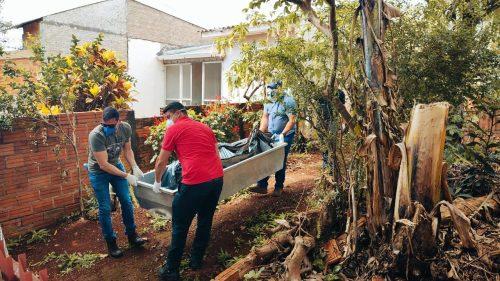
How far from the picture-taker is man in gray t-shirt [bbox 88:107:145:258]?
4188 millimetres

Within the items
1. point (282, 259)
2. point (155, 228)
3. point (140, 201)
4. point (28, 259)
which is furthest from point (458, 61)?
point (28, 259)

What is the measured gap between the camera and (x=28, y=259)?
15.3ft

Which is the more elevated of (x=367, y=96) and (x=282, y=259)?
(x=367, y=96)

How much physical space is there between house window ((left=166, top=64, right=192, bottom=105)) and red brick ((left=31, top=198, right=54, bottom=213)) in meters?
9.18

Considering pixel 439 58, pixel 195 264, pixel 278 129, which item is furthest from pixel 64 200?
pixel 439 58

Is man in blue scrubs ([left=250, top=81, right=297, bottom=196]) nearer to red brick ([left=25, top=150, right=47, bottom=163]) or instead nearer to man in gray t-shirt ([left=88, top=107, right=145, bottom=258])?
man in gray t-shirt ([left=88, top=107, right=145, bottom=258])

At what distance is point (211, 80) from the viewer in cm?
1350

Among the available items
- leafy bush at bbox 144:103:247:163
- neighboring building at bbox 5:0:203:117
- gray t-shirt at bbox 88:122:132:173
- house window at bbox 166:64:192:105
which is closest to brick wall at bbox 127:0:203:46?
neighboring building at bbox 5:0:203:117

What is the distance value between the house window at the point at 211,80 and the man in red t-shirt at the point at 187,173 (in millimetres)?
9589

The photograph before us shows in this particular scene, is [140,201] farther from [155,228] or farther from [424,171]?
[424,171]

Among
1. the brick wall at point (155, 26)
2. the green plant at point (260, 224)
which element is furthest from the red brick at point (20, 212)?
the brick wall at point (155, 26)

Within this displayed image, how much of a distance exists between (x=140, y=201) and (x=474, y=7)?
4.78 metres

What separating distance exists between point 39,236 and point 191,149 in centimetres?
308

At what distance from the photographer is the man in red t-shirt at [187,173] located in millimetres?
3666
